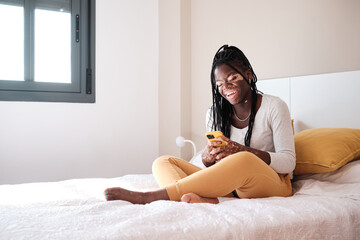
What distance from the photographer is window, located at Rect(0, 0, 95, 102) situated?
263 cm

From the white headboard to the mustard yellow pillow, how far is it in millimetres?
227

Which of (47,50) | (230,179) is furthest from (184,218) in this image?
(47,50)

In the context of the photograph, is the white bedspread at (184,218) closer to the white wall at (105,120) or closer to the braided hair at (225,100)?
the braided hair at (225,100)

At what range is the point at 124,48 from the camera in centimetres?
297

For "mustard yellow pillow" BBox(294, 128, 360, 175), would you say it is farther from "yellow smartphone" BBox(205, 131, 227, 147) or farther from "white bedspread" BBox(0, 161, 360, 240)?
"yellow smartphone" BBox(205, 131, 227, 147)

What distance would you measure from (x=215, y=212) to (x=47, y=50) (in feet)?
7.39

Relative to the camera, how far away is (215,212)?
1046 mm

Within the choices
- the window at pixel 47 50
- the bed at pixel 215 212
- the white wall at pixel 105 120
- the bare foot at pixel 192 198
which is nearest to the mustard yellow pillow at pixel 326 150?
the bed at pixel 215 212

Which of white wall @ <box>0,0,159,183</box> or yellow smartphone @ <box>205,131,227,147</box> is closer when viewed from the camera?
yellow smartphone @ <box>205,131,227,147</box>

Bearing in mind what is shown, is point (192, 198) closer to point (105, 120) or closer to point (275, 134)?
point (275, 134)

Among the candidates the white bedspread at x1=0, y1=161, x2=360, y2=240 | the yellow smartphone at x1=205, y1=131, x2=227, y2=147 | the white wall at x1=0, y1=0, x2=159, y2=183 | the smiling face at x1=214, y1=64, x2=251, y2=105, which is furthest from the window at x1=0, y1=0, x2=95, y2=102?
the yellow smartphone at x1=205, y1=131, x2=227, y2=147

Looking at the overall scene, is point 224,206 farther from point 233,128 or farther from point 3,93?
point 3,93

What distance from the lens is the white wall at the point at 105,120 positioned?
2574 millimetres

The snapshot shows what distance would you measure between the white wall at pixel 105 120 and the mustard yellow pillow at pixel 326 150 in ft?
5.60
